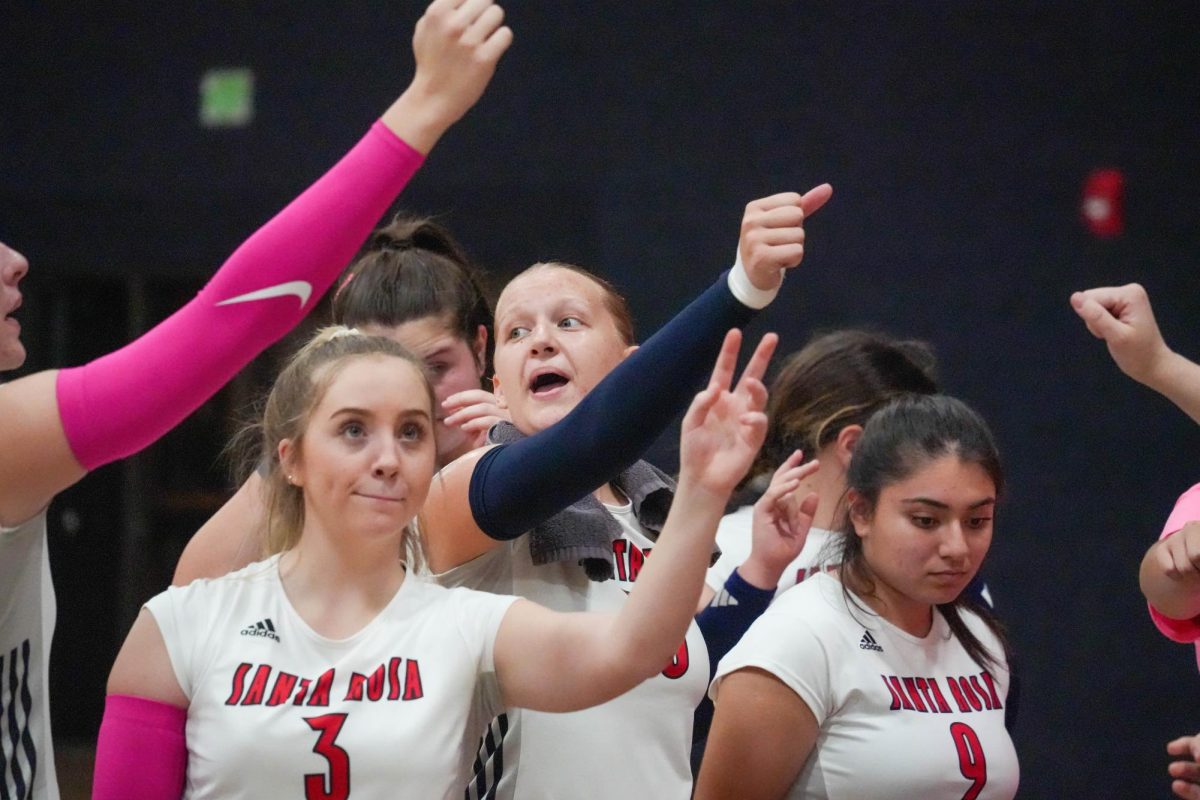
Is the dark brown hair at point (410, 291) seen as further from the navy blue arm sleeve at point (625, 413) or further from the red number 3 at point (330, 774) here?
A: the red number 3 at point (330, 774)

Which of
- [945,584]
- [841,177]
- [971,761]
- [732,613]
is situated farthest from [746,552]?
[841,177]

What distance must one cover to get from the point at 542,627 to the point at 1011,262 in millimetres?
3256

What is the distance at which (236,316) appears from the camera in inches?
53.7

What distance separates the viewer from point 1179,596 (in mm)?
1961

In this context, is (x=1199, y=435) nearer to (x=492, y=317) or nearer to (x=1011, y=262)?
(x=1011, y=262)

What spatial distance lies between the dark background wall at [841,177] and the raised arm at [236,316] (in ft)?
9.99

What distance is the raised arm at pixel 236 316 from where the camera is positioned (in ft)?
4.38

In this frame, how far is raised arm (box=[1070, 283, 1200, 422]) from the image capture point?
201 cm

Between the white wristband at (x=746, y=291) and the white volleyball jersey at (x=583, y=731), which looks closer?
the white wristband at (x=746, y=291)

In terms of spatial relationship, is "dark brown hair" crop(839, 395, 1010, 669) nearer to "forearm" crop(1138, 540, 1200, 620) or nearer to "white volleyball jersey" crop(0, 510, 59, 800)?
"forearm" crop(1138, 540, 1200, 620)

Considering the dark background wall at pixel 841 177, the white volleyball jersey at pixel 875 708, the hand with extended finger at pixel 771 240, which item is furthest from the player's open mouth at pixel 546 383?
the dark background wall at pixel 841 177

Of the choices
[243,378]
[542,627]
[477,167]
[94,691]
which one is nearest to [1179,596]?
[542,627]

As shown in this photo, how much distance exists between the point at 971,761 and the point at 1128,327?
0.65 metres

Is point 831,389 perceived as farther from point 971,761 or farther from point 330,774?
point 330,774
